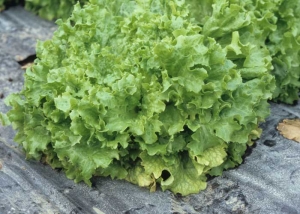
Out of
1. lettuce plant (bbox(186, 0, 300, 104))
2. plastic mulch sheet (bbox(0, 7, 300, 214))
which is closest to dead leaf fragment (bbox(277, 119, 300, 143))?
plastic mulch sheet (bbox(0, 7, 300, 214))

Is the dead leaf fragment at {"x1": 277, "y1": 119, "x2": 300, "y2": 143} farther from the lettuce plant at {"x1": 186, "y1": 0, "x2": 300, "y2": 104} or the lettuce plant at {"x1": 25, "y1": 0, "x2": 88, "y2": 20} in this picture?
the lettuce plant at {"x1": 25, "y1": 0, "x2": 88, "y2": 20}

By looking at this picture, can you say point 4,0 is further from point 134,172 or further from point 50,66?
point 134,172

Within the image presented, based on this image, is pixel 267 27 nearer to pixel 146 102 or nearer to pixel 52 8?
pixel 146 102

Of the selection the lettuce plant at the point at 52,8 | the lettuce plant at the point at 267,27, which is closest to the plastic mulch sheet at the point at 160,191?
the lettuce plant at the point at 267,27

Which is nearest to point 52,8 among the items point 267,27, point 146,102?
point 267,27

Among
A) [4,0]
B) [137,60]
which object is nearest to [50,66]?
[137,60]

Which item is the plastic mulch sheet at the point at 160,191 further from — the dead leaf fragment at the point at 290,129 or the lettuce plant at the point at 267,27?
the lettuce plant at the point at 267,27
